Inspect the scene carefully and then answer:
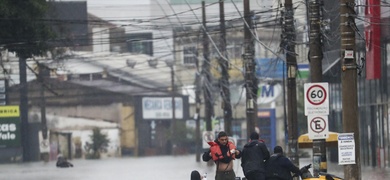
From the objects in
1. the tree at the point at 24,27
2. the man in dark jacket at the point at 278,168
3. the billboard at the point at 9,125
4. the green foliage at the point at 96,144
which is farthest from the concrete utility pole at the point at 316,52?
the green foliage at the point at 96,144

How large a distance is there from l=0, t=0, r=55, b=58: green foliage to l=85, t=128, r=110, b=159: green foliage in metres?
50.1

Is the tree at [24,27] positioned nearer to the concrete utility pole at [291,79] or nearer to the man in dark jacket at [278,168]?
the concrete utility pole at [291,79]

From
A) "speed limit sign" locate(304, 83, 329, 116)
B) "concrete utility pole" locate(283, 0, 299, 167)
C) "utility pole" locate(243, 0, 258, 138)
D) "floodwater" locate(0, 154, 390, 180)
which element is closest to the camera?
"speed limit sign" locate(304, 83, 329, 116)

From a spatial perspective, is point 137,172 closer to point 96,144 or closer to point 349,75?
point 349,75

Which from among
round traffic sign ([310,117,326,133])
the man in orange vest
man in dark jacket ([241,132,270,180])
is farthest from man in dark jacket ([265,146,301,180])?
round traffic sign ([310,117,326,133])

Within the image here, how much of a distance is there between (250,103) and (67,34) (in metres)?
12.8

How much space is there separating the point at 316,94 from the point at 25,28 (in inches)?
678

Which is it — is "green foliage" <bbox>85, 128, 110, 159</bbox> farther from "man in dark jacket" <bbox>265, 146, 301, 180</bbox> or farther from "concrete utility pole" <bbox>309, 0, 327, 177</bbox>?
"man in dark jacket" <bbox>265, 146, 301, 180</bbox>

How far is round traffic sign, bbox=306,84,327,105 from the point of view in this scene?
26406 mm

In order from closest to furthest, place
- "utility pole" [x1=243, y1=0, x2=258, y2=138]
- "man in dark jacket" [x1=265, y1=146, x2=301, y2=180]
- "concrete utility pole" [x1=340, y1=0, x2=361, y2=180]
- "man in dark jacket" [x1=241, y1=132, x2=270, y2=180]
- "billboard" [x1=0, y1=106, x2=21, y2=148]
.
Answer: "man in dark jacket" [x1=265, y1=146, x2=301, y2=180]
"man in dark jacket" [x1=241, y1=132, x2=270, y2=180]
"concrete utility pole" [x1=340, y1=0, x2=361, y2=180]
"utility pole" [x1=243, y1=0, x2=258, y2=138]
"billboard" [x1=0, y1=106, x2=21, y2=148]

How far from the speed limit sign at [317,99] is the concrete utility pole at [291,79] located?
8358 millimetres

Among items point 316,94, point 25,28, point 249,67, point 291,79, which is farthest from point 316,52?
point 249,67

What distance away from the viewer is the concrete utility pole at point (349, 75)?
25.8 metres

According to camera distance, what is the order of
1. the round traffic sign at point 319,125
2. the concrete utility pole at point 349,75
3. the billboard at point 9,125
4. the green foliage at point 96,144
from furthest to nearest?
the green foliage at point 96,144, the billboard at point 9,125, the round traffic sign at point 319,125, the concrete utility pole at point 349,75
